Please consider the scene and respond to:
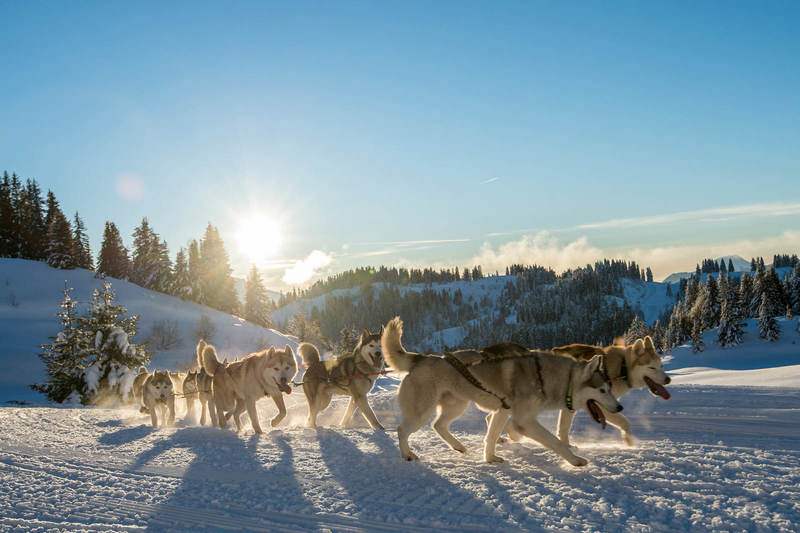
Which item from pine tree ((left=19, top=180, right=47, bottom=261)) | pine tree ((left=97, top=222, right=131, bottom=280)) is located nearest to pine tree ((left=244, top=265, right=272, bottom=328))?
pine tree ((left=97, top=222, right=131, bottom=280))

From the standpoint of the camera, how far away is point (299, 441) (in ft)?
25.0

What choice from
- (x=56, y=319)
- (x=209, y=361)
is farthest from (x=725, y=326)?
(x=56, y=319)

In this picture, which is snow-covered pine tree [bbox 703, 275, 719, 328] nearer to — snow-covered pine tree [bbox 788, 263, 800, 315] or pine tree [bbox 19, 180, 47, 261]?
snow-covered pine tree [bbox 788, 263, 800, 315]

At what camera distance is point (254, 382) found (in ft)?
31.9

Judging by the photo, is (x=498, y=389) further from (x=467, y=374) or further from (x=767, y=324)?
(x=767, y=324)

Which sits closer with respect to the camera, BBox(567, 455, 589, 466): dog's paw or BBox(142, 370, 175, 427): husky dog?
BBox(567, 455, 589, 466): dog's paw

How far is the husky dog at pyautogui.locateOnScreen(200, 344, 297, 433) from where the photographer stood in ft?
30.9

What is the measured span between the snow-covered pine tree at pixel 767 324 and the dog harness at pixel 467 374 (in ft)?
219

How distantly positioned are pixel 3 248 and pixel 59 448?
71238 mm

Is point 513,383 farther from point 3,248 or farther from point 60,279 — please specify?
point 3,248

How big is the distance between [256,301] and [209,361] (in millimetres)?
57000

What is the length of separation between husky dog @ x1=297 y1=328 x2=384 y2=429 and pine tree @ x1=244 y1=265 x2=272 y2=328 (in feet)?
186

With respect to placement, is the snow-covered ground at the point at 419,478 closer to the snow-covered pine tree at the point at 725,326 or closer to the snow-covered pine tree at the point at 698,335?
the snow-covered pine tree at the point at 725,326

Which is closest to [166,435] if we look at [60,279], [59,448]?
[59,448]
